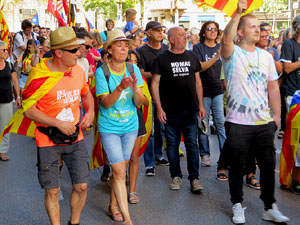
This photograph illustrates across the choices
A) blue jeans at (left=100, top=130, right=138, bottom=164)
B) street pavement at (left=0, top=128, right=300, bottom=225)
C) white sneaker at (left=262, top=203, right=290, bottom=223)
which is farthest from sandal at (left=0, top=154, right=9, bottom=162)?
white sneaker at (left=262, top=203, right=290, bottom=223)

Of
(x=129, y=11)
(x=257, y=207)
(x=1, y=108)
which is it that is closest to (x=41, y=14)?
(x=129, y=11)

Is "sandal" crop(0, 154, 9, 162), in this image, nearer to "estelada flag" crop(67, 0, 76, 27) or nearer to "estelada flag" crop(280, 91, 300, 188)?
"estelada flag" crop(280, 91, 300, 188)

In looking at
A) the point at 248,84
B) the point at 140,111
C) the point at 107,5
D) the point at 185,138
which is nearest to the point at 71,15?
the point at 185,138

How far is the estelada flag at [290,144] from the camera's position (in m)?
6.19

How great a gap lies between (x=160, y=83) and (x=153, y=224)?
1.98 metres

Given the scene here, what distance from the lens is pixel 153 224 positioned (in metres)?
5.25

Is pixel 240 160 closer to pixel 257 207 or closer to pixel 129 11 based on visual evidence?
pixel 257 207

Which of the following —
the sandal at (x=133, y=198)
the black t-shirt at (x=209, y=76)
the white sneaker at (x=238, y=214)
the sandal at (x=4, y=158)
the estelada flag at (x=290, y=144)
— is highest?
the black t-shirt at (x=209, y=76)

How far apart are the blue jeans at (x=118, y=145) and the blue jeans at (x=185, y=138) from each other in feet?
4.19

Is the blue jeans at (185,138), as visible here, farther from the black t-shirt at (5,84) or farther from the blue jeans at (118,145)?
the black t-shirt at (5,84)

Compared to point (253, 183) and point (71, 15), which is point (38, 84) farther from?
point (71, 15)

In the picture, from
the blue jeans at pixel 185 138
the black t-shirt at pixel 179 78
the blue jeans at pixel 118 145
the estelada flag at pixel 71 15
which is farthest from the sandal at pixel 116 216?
the estelada flag at pixel 71 15

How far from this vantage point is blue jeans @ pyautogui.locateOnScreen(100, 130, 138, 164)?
5.00 metres

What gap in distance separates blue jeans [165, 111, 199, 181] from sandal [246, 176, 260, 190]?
0.72m
